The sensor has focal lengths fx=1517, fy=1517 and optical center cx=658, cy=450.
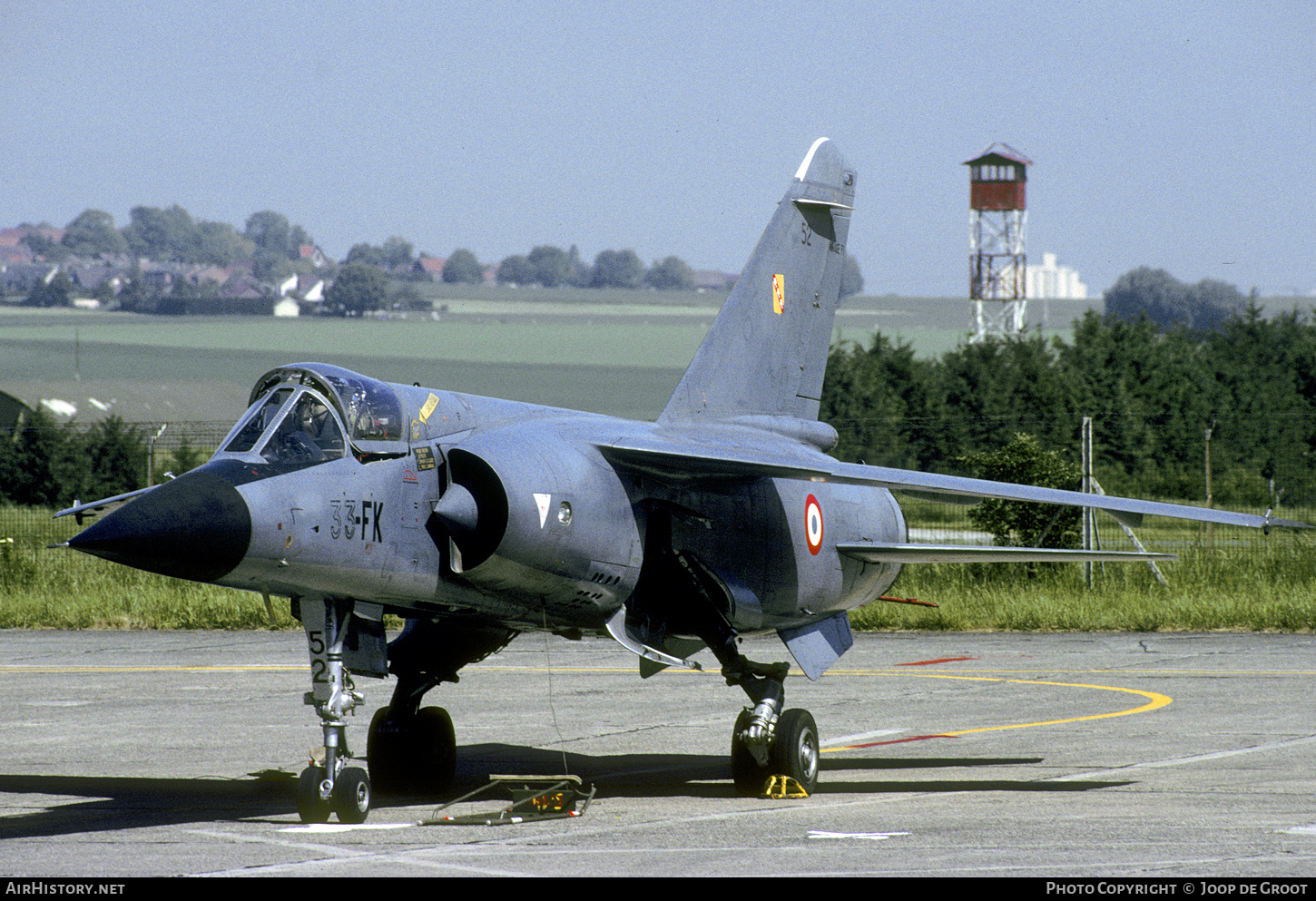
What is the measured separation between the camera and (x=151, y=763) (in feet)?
44.7

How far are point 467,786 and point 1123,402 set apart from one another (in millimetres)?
38805

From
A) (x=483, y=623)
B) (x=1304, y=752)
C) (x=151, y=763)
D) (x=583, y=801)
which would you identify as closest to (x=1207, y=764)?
(x=1304, y=752)

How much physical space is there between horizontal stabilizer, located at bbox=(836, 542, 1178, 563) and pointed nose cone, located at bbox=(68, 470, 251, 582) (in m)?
5.88

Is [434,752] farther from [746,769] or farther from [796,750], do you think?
[796,750]

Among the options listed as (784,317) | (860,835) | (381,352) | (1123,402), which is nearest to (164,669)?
(784,317)

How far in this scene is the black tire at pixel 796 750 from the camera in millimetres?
11875

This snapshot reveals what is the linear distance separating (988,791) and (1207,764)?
2.24 metres

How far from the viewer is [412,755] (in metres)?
12.1

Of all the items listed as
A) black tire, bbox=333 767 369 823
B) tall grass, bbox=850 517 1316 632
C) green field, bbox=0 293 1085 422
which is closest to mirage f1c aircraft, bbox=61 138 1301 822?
black tire, bbox=333 767 369 823

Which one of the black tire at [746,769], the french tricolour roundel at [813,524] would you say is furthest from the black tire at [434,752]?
the french tricolour roundel at [813,524]

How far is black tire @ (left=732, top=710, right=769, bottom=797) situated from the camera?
11883 millimetres

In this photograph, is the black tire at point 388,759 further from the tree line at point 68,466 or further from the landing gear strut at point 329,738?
the tree line at point 68,466
